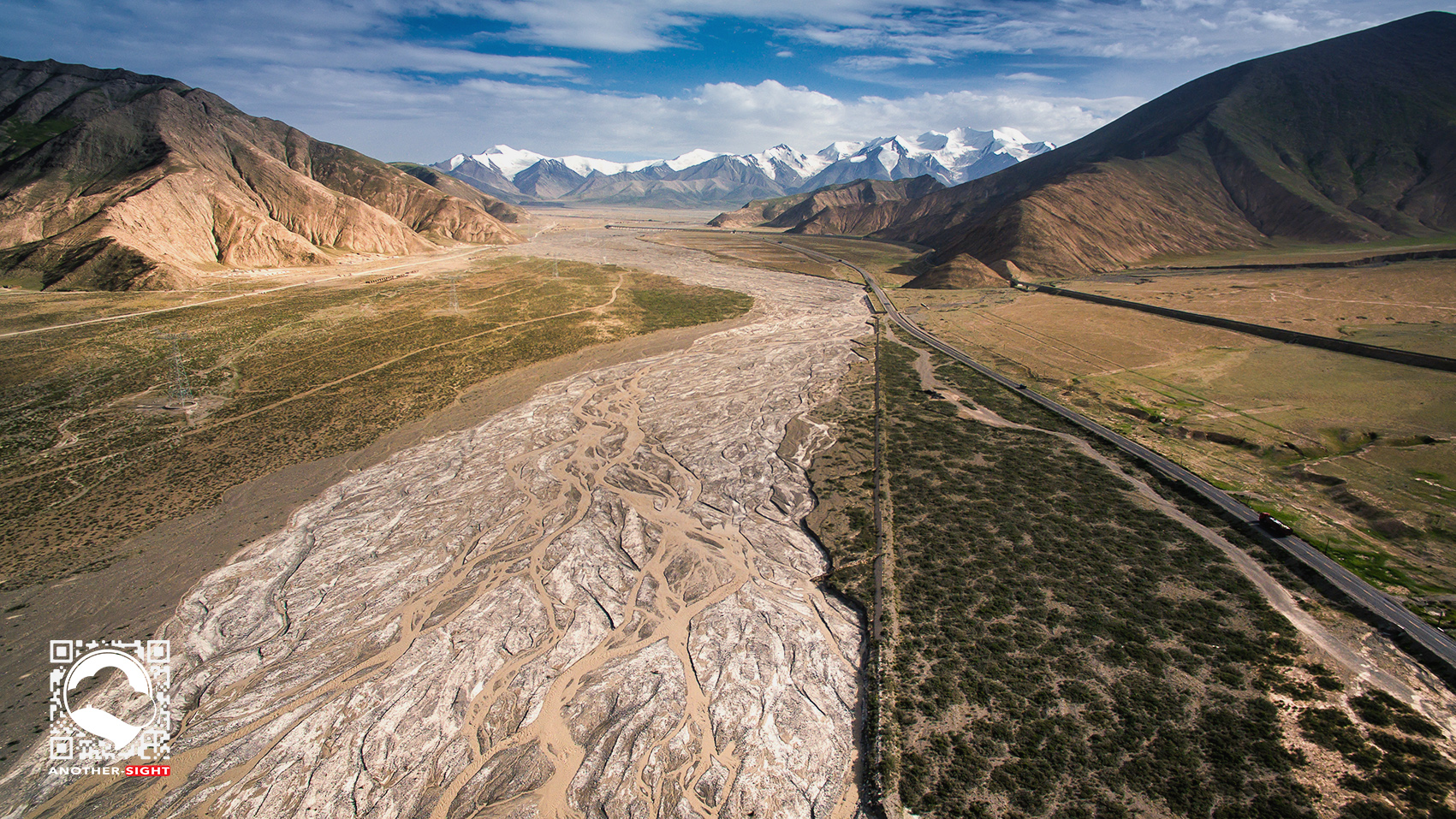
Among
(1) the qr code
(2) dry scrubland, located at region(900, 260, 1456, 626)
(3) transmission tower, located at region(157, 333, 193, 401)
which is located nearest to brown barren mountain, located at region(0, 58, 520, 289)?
(3) transmission tower, located at region(157, 333, 193, 401)

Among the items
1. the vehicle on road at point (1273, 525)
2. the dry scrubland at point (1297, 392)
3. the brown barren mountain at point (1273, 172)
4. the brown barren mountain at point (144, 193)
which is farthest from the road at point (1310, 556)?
the brown barren mountain at point (144, 193)

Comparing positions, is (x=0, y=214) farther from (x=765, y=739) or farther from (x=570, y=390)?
(x=765, y=739)

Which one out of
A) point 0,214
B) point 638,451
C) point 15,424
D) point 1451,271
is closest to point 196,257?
point 0,214

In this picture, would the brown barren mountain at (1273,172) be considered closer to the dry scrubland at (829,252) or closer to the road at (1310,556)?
the dry scrubland at (829,252)

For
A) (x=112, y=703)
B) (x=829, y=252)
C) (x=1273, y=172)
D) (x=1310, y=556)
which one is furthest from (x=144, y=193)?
(x=1273, y=172)

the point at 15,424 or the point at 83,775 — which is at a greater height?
the point at 15,424

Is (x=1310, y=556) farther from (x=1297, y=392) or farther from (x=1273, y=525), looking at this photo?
(x=1297, y=392)
